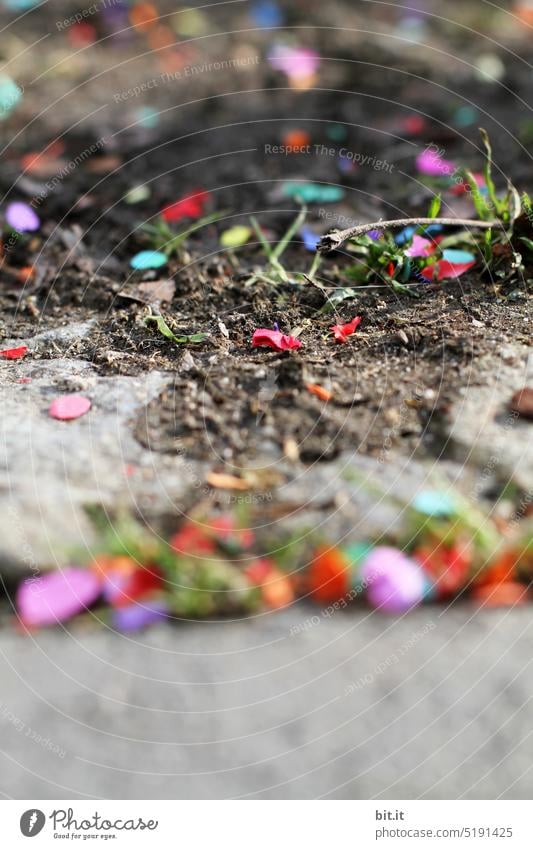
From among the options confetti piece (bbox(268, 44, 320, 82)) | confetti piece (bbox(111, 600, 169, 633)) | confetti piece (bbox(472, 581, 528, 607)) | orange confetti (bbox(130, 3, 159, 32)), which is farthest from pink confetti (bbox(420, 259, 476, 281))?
orange confetti (bbox(130, 3, 159, 32))

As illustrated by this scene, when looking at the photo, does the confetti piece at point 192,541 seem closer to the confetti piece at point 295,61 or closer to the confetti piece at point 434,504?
the confetti piece at point 434,504

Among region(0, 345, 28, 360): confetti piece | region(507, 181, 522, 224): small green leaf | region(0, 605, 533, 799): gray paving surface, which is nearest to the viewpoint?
region(0, 605, 533, 799): gray paving surface

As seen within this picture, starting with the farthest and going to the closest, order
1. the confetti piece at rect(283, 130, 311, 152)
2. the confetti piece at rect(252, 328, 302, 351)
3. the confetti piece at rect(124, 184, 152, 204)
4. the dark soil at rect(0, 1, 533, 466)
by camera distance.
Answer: the confetti piece at rect(283, 130, 311, 152), the confetti piece at rect(124, 184, 152, 204), the confetti piece at rect(252, 328, 302, 351), the dark soil at rect(0, 1, 533, 466)

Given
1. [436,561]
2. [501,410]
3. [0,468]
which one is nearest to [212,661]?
[436,561]

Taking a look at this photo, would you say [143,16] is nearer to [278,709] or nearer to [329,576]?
[329,576]

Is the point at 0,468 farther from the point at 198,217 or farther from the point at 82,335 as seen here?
the point at 198,217

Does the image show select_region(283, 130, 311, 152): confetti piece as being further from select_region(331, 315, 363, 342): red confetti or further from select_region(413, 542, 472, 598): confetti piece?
select_region(413, 542, 472, 598): confetti piece

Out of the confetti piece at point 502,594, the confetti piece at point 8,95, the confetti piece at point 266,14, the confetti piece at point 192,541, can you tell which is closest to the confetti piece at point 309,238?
the confetti piece at point 192,541
